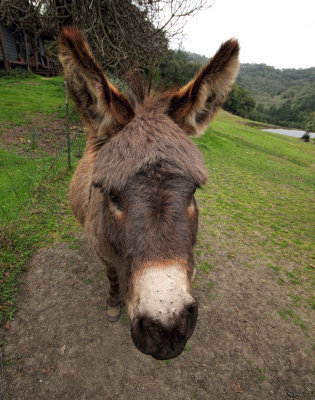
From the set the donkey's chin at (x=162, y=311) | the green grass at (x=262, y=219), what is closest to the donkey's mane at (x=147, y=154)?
the donkey's chin at (x=162, y=311)

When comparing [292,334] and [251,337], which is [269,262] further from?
[251,337]

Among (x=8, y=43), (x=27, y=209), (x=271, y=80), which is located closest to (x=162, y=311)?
(x=27, y=209)

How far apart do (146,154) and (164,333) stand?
1188 mm

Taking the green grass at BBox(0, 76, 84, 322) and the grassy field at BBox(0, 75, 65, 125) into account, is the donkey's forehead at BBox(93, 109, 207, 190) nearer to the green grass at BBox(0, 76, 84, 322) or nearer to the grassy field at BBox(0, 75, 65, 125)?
the green grass at BBox(0, 76, 84, 322)

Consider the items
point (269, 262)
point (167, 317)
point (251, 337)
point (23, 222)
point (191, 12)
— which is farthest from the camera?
point (191, 12)

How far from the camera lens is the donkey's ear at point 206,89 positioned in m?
1.82

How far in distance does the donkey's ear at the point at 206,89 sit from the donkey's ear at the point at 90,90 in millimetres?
477

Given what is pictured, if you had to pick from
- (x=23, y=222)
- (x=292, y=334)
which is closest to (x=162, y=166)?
(x=292, y=334)

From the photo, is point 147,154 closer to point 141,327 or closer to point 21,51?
point 141,327

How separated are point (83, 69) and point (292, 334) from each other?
416 centimetres

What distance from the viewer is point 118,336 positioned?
2764 mm

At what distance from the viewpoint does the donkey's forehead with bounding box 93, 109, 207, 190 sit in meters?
1.53

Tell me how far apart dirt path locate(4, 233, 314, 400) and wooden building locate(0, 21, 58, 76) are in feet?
62.7

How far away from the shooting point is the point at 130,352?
2.59 metres
